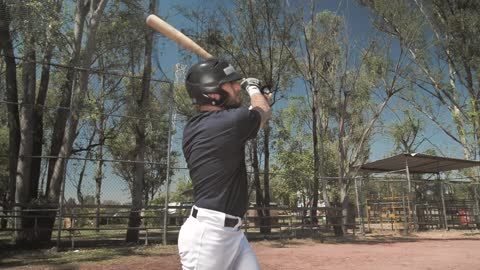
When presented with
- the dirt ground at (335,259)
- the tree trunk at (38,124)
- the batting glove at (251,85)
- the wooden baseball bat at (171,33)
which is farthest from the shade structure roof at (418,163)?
the batting glove at (251,85)

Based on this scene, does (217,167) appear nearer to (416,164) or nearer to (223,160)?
(223,160)

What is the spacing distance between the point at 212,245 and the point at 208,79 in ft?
3.29

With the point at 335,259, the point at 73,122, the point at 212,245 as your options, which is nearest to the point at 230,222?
the point at 212,245

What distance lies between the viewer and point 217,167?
255 centimetres

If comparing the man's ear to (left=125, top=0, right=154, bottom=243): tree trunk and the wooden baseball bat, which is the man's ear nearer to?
the wooden baseball bat

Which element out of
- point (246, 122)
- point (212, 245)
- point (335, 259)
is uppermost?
point (246, 122)

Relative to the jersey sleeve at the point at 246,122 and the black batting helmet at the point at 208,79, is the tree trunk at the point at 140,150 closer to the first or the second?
the black batting helmet at the point at 208,79

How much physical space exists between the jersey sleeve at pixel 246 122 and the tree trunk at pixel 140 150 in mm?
10876

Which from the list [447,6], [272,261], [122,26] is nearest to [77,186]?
[272,261]

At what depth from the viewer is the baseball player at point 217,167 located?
8.03ft

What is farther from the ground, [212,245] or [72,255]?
[212,245]

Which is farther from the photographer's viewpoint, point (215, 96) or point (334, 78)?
point (334, 78)

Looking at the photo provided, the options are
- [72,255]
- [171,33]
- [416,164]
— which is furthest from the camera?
[416,164]

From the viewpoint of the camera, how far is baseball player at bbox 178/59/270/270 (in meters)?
2.45
